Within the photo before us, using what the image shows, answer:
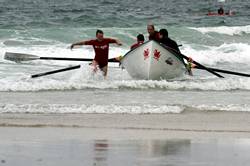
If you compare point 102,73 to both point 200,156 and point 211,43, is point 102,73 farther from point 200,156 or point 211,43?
point 211,43

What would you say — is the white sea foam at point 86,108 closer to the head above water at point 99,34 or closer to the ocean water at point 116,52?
the ocean water at point 116,52

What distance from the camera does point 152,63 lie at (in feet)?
53.9

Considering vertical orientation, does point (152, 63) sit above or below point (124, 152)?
below

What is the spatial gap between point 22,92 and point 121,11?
27.1 meters

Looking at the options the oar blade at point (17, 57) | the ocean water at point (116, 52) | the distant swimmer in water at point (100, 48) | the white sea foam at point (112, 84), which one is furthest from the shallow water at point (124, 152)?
the oar blade at point (17, 57)

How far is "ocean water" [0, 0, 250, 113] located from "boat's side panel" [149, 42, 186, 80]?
296 mm

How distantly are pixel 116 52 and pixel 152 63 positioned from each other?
811 centimetres

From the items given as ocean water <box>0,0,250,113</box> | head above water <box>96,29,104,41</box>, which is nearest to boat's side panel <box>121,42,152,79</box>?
ocean water <box>0,0,250,113</box>

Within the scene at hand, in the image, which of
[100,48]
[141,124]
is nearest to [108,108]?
[141,124]

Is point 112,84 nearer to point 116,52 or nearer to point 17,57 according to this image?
point 17,57

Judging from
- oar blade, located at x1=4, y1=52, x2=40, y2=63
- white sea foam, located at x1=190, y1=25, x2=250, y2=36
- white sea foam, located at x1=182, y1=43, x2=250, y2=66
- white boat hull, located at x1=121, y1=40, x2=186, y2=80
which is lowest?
white sea foam, located at x1=190, y1=25, x2=250, y2=36

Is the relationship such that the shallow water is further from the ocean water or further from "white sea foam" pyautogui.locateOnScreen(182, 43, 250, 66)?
"white sea foam" pyautogui.locateOnScreen(182, 43, 250, 66)

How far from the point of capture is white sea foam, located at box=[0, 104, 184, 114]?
12125 millimetres

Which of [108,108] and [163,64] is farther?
[163,64]
